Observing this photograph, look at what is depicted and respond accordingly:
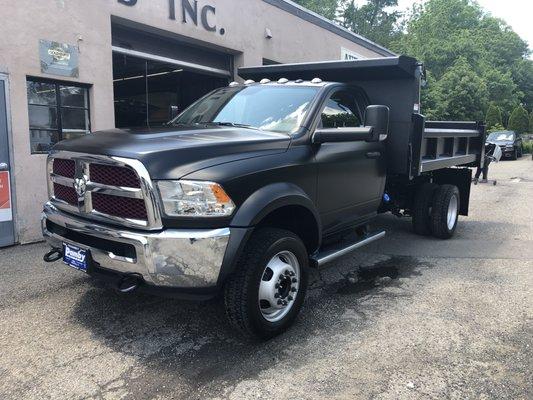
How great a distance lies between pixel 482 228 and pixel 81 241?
6520 mm

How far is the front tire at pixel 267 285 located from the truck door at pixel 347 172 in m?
0.75

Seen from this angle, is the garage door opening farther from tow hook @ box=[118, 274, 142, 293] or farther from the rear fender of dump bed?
tow hook @ box=[118, 274, 142, 293]

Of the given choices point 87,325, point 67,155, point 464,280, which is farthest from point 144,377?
point 464,280

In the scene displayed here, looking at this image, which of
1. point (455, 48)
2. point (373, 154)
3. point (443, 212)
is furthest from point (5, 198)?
point (455, 48)

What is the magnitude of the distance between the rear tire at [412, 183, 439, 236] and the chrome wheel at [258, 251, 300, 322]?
11.8 feet

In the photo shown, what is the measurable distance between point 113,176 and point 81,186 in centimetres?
38

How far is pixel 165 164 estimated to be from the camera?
3160 millimetres

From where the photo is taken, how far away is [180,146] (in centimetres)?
332

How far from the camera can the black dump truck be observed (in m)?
3.15

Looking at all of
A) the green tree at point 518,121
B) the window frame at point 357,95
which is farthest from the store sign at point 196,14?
the green tree at point 518,121

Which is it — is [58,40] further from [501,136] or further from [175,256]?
[501,136]

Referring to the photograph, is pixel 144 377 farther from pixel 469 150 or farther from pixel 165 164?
pixel 469 150

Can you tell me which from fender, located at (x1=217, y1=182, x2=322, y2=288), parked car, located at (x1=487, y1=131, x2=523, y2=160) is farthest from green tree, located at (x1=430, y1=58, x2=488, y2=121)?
fender, located at (x1=217, y1=182, x2=322, y2=288)

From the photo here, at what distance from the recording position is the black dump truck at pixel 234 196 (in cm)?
315
